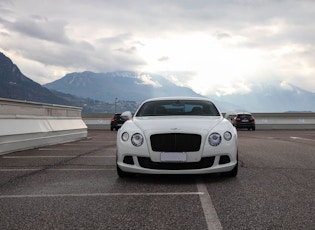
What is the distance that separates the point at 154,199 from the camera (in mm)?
4992

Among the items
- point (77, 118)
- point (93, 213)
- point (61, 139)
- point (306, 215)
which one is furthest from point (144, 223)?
point (77, 118)

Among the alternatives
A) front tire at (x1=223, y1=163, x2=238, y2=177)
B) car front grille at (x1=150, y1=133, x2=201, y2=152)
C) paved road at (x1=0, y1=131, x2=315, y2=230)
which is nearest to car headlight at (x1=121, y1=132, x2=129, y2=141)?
car front grille at (x1=150, y1=133, x2=201, y2=152)

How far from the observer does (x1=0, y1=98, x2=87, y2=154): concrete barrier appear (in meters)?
10.2

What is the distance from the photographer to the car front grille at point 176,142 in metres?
6.05

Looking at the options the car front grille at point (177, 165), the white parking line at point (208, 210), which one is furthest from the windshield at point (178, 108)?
the white parking line at point (208, 210)

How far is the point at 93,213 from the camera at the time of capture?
429 cm

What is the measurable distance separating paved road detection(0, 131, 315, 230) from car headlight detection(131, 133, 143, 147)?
0.62 metres

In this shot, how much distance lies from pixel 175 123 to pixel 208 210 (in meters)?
2.20

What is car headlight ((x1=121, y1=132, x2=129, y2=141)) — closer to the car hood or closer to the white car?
the white car

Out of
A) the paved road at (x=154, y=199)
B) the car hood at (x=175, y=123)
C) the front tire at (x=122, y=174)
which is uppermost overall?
the car hood at (x=175, y=123)

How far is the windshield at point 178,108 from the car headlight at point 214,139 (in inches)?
55.2

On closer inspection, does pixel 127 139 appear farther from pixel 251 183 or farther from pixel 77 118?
pixel 77 118

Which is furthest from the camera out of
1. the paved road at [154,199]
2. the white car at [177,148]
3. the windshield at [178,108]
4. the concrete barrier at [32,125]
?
the concrete barrier at [32,125]

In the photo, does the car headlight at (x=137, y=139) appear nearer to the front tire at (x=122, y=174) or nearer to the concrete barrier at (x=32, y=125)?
the front tire at (x=122, y=174)
